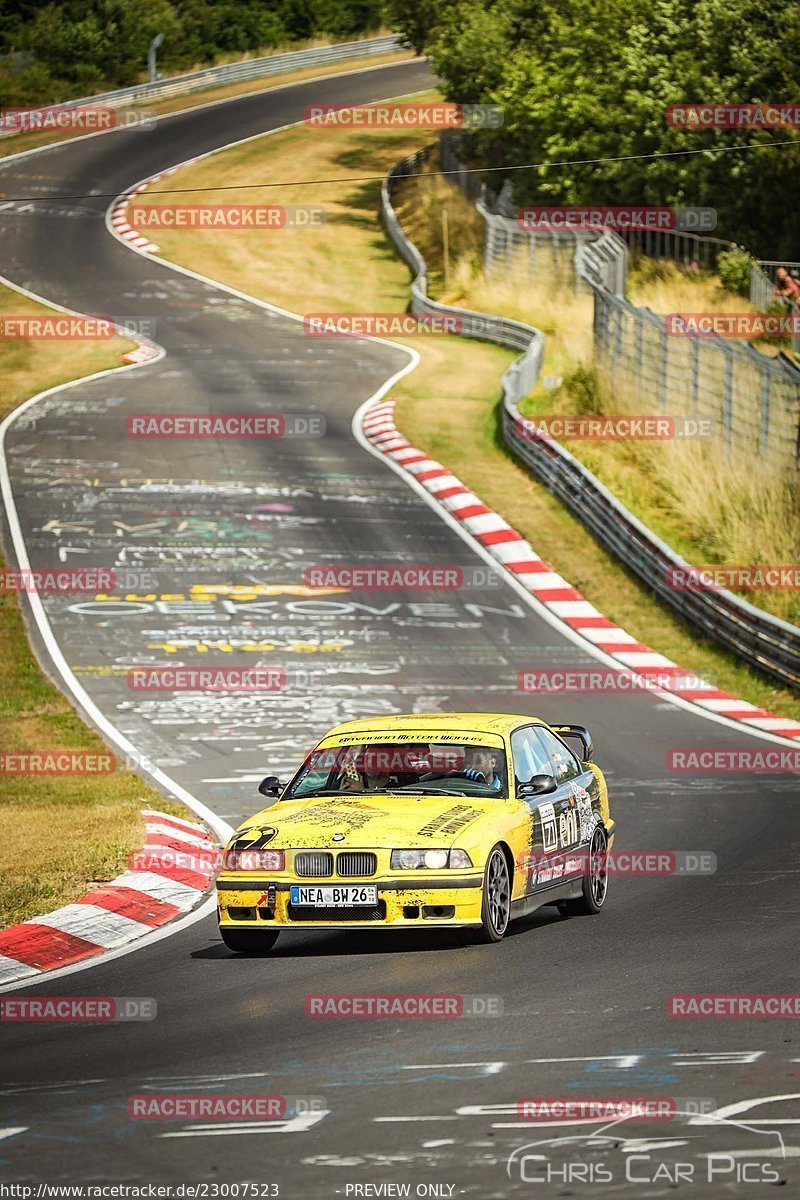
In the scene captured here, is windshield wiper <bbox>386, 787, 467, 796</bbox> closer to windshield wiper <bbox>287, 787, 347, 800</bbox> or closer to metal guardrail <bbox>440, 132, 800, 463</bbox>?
windshield wiper <bbox>287, 787, 347, 800</bbox>

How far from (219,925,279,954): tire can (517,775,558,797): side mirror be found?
73.1 inches

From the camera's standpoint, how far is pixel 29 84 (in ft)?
257

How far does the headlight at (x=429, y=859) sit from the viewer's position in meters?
10.4

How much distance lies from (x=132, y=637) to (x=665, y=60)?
2690cm

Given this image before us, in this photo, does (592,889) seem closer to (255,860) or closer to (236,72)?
(255,860)

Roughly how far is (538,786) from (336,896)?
1640 mm

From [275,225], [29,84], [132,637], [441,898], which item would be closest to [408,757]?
[441,898]

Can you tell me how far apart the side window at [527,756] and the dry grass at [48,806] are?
3345mm

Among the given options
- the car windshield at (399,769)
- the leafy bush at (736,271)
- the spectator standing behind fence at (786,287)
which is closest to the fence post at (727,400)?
the spectator standing behind fence at (786,287)

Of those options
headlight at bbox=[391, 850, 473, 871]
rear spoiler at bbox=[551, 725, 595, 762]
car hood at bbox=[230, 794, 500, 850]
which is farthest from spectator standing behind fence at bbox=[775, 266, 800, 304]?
headlight at bbox=[391, 850, 473, 871]

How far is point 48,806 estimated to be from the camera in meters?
16.8

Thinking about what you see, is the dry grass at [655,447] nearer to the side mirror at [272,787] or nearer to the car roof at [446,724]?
the car roof at [446,724]

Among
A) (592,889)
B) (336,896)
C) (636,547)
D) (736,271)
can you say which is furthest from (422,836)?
(736,271)

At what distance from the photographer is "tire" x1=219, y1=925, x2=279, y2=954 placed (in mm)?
10781
